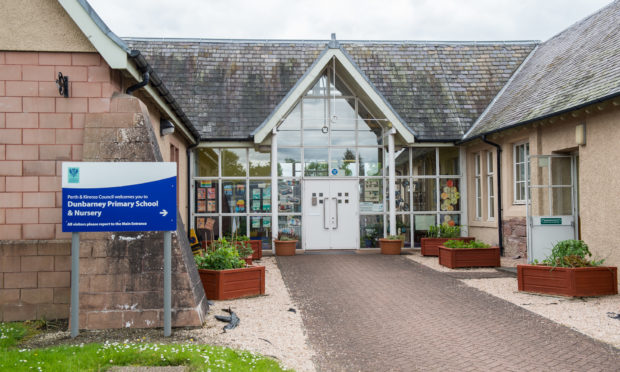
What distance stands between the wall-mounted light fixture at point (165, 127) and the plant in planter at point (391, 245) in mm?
7640

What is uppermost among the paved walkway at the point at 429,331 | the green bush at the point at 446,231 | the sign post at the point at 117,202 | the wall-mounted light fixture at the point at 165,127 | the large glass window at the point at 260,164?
the wall-mounted light fixture at the point at 165,127

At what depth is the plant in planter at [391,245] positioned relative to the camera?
15898 mm

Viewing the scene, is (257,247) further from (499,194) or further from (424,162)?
(499,194)

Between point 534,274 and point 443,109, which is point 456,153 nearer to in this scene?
point 443,109

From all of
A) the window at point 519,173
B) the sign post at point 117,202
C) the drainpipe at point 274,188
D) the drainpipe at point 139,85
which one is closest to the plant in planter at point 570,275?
the window at point 519,173

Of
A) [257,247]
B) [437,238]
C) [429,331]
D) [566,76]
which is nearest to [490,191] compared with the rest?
[437,238]

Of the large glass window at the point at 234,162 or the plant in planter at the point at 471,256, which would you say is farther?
the large glass window at the point at 234,162

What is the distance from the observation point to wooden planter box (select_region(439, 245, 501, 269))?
496 inches

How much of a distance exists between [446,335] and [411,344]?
63 cm

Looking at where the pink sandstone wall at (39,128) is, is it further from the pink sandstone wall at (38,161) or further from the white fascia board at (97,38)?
the white fascia board at (97,38)

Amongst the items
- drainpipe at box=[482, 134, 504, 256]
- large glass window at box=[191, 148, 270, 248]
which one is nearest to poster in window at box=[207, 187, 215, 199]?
large glass window at box=[191, 148, 270, 248]

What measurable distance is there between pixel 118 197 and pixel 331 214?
10.7 metres

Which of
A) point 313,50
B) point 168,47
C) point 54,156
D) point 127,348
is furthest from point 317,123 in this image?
point 127,348

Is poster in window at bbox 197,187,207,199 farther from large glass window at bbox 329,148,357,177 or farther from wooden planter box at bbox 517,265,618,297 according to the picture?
wooden planter box at bbox 517,265,618,297
